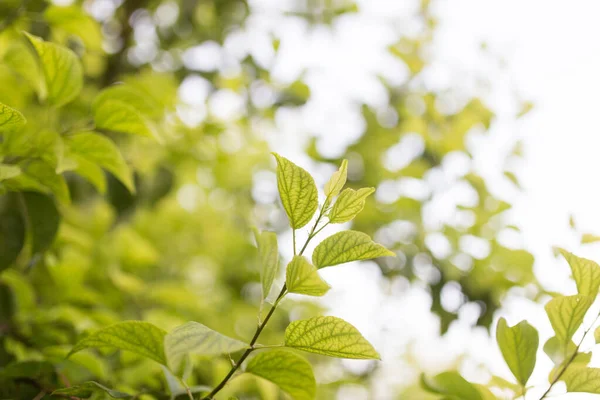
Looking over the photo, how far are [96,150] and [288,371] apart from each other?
0.55 meters

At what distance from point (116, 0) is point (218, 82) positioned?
571 mm

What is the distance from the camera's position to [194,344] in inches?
21.3

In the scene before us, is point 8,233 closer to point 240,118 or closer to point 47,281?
point 47,281

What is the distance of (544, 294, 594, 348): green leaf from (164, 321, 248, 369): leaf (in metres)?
0.43

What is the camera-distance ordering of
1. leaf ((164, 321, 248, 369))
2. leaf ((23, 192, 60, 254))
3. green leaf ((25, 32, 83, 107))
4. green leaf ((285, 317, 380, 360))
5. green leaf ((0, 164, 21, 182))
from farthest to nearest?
leaf ((23, 192, 60, 254))
green leaf ((25, 32, 83, 107))
green leaf ((0, 164, 21, 182))
green leaf ((285, 317, 380, 360))
leaf ((164, 321, 248, 369))

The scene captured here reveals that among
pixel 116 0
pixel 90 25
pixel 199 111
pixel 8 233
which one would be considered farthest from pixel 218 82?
pixel 8 233

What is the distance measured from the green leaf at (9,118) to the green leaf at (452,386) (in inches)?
27.6

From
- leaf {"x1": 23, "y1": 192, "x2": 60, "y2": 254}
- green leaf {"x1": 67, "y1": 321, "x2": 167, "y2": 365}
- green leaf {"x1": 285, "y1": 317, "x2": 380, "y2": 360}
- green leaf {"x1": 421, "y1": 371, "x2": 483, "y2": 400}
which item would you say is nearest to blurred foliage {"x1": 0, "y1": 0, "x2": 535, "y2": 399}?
leaf {"x1": 23, "y1": 192, "x2": 60, "y2": 254}

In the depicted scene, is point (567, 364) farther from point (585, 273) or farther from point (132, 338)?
point (132, 338)

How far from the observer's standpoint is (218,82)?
2125 millimetres

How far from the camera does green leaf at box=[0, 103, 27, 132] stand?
637 millimetres

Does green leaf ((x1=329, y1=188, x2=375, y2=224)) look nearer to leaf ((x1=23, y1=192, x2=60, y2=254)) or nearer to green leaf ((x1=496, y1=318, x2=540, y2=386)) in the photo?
green leaf ((x1=496, y1=318, x2=540, y2=386))

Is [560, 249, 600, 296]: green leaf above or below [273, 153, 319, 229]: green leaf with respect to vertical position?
below

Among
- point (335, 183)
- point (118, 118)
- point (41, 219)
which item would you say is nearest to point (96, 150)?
point (118, 118)
